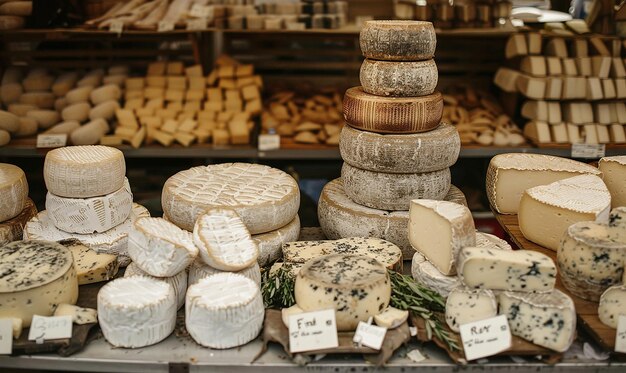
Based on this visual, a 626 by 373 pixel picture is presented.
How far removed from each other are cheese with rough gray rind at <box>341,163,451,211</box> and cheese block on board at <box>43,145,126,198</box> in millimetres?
914

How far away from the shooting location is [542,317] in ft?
5.90

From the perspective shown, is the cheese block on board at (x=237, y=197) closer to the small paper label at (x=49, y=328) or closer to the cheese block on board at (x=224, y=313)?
the cheese block on board at (x=224, y=313)

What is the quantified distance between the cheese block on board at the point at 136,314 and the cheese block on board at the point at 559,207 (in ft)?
4.34

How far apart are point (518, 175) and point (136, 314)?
5.26ft

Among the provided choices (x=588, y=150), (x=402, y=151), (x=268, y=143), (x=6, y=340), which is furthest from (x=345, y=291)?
(x=588, y=150)

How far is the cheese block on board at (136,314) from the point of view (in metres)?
1.82

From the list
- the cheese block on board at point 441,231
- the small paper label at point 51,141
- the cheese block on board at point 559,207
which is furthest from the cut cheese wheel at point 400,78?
the small paper label at point 51,141

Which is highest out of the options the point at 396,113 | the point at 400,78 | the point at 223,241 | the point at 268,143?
the point at 400,78

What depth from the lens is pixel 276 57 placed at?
4.73 metres

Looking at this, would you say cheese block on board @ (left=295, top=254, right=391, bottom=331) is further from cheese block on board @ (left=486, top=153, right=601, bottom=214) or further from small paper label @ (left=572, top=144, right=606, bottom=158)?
small paper label @ (left=572, top=144, right=606, bottom=158)

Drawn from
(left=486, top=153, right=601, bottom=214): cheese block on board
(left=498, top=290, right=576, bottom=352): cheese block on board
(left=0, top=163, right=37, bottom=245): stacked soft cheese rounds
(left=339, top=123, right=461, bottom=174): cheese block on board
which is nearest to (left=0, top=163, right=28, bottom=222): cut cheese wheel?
(left=0, top=163, right=37, bottom=245): stacked soft cheese rounds

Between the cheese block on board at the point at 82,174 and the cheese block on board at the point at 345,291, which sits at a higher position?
the cheese block on board at the point at 82,174

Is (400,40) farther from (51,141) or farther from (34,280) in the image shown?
(51,141)

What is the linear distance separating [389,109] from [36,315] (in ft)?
4.52
